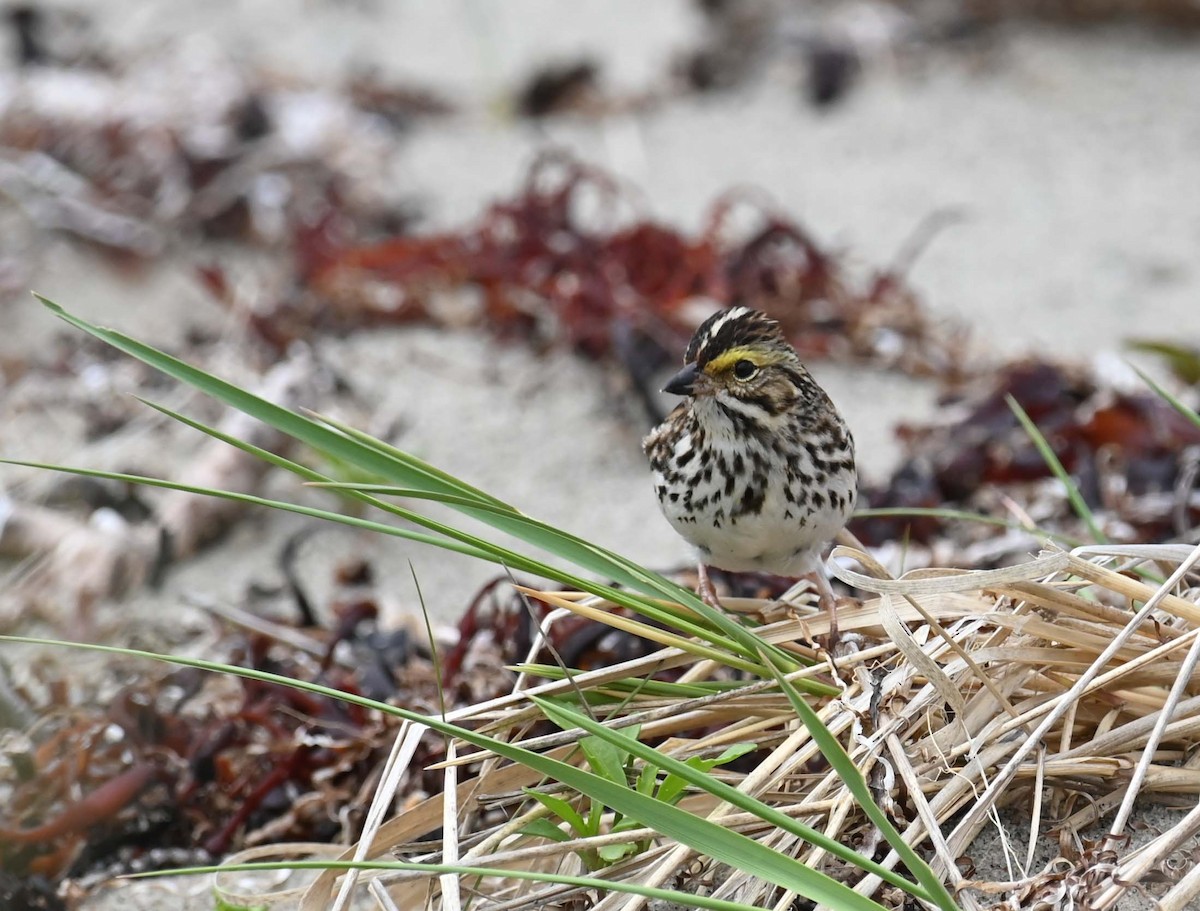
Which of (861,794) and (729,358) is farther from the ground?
(729,358)

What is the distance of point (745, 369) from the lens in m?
3.22

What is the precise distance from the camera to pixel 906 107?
8180 mm

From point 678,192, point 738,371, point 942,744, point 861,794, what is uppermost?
point 738,371

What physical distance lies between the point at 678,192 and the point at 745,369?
14.8ft

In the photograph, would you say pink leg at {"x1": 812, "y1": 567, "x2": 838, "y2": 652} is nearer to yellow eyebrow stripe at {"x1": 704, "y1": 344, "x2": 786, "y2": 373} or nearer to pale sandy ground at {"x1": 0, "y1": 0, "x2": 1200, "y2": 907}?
yellow eyebrow stripe at {"x1": 704, "y1": 344, "x2": 786, "y2": 373}

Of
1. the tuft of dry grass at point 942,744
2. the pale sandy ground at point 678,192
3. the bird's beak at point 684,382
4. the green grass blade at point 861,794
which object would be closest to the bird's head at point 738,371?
the bird's beak at point 684,382

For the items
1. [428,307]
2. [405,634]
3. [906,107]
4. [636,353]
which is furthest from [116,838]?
[906,107]

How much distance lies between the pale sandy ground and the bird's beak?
1.43m

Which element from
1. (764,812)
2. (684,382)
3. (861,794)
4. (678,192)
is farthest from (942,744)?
(678,192)

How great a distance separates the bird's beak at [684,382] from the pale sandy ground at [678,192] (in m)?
1.43

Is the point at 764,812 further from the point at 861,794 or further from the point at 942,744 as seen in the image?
the point at 942,744

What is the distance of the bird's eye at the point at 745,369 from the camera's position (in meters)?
3.21

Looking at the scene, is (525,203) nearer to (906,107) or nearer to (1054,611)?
(906,107)

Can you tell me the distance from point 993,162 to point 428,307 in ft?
9.84
